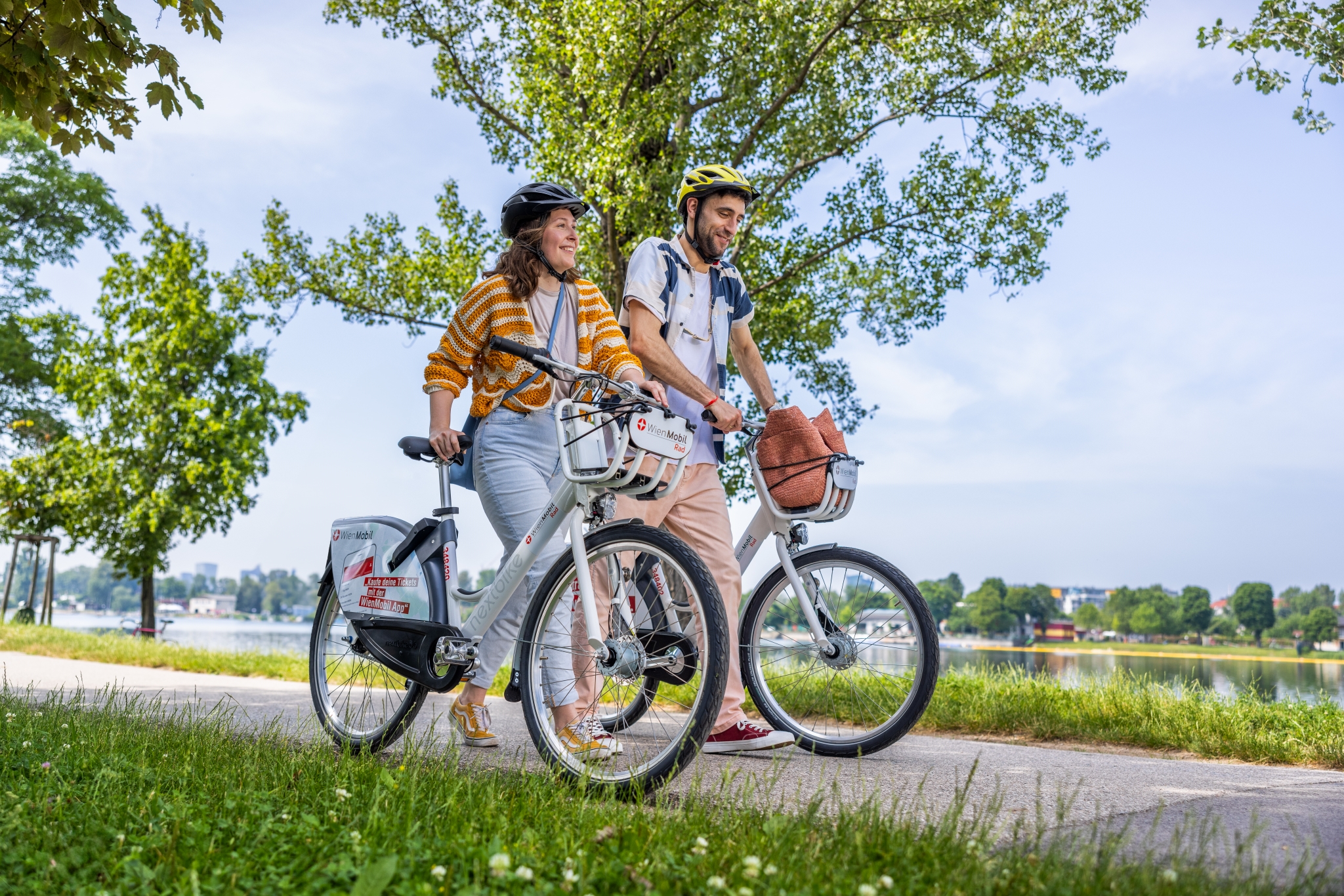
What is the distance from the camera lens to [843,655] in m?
4.01

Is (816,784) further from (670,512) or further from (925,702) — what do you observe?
(670,512)

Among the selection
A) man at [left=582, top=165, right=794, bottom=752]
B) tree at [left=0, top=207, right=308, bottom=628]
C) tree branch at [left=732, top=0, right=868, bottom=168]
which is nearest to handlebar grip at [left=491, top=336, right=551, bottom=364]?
man at [left=582, top=165, right=794, bottom=752]

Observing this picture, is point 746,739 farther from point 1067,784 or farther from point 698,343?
point 698,343

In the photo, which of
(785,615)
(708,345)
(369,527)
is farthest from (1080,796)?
(369,527)

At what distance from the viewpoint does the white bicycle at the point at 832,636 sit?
394 cm

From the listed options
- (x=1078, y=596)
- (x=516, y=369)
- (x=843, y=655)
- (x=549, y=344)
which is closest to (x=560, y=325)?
(x=549, y=344)

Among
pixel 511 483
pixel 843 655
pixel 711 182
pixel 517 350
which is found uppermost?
pixel 711 182

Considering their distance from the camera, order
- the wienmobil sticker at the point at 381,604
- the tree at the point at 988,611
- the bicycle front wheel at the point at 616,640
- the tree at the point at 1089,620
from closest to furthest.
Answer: the bicycle front wheel at the point at 616,640 < the wienmobil sticker at the point at 381,604 < the tree at the point at 988,611 < the tree at the point at 1089,620

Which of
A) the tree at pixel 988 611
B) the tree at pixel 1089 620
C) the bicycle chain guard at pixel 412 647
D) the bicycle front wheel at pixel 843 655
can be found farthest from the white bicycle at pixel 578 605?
the tree at pixel 1089 620

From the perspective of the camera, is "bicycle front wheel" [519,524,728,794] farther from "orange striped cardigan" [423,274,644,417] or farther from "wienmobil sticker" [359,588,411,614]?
"orange striped cardigan" [423,274,644,417]

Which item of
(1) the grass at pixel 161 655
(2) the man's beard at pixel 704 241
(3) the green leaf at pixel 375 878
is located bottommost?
(1) the grass at pixel 161 655

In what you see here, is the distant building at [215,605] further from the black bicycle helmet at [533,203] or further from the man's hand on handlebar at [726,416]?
the man's hand on handlebar at [726,416]

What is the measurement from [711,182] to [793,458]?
1217 millimetres

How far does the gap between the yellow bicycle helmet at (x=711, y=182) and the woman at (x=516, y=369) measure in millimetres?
473
